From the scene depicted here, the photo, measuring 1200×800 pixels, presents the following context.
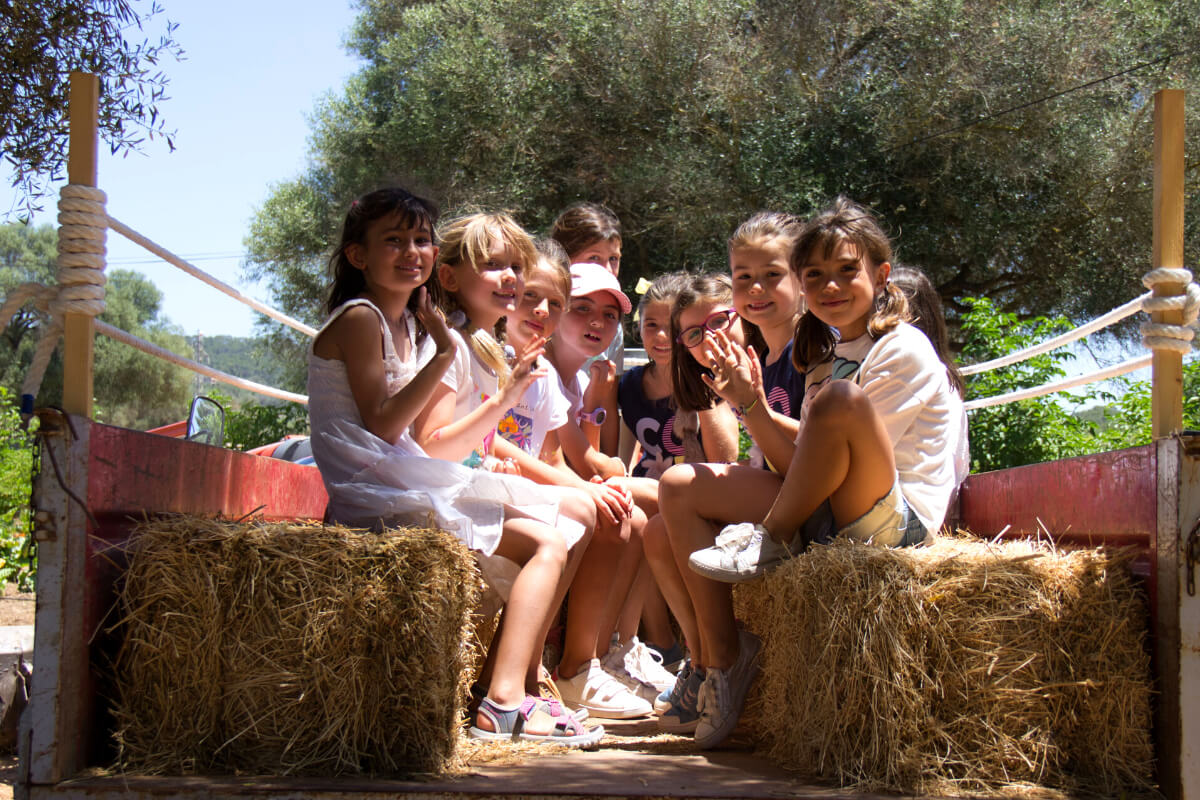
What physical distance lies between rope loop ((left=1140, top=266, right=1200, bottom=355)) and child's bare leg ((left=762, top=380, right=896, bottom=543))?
0.58 m

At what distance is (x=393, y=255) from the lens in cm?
285

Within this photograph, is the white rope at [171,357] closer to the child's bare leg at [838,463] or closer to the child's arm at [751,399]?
the child's arm at [751,399]

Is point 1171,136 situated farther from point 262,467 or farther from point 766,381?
point 262,467

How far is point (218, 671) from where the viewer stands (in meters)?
2.01

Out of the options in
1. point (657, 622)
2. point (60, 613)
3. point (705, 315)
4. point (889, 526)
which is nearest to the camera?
point (60, 613)

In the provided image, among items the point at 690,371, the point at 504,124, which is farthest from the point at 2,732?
the point at 504,124

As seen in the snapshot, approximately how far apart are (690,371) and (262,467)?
1.38 m

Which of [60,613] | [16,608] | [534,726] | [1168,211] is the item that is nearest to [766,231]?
[1168,211]

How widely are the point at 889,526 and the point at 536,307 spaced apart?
158cm

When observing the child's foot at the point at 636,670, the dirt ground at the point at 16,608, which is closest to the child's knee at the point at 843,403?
the child's foot at the point at 636,670

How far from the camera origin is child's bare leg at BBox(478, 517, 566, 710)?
2537 mm

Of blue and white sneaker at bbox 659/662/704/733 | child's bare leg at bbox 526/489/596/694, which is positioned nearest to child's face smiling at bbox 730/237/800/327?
child's bare leg at bbox 526/489/596/694

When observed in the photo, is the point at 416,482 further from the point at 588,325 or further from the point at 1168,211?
the point at 1168,211

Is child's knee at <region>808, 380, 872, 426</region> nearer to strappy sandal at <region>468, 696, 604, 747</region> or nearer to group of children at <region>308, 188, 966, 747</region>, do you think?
group of children at <region>308, 188, 966, 747</region>
